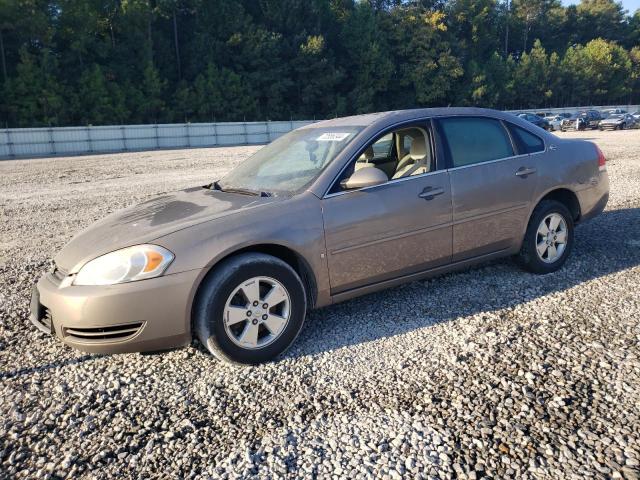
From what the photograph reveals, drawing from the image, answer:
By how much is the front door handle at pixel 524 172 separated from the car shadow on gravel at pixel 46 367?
12.1ft

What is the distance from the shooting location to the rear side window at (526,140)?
15.5 feet

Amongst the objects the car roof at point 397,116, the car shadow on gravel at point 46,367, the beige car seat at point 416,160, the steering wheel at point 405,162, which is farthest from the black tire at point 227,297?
the steering wheel at point 405,162

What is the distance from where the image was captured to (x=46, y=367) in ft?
11.3

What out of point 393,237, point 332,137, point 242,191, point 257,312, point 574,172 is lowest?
point 257,312

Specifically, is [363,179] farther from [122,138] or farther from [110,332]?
[122,138]

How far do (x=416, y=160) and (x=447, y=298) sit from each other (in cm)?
120

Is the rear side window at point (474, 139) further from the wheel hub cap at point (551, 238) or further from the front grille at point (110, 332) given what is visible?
the front grille at point (110, 332)

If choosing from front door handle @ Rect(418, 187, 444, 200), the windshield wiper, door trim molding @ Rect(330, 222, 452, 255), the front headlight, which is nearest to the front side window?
front door handle @ Rect(418, 187, 444, 200)

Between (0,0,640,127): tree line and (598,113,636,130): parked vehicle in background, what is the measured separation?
26.7m

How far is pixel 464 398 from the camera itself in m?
2.89

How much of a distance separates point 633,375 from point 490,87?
233 ft

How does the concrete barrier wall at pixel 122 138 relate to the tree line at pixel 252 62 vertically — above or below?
below

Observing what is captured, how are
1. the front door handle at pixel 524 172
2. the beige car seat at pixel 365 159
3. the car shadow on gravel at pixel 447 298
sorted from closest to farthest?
the car shadow on gravel at pixel 447 298 → the beige car seat at pixel 365 159 → the front door handle at pixel 524 172

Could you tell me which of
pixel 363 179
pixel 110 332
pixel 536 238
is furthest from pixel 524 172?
pixel 110 332
